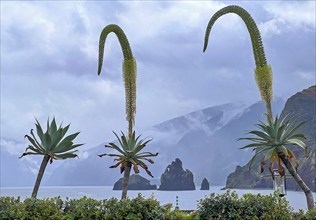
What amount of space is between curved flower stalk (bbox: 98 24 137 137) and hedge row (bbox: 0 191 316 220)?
5884 mm

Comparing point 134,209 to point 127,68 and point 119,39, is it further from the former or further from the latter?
point 119,39

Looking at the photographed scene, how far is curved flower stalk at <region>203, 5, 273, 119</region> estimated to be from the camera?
20.6m

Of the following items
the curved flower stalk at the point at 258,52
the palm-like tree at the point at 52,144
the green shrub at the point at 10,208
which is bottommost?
the green shrub at the point at 10,208

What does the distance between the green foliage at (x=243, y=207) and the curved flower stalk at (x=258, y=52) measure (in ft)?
15.5

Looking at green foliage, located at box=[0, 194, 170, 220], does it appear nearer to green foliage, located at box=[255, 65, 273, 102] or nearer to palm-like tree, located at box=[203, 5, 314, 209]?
palm-like tree, located at box=[203, 5, 314, 209]

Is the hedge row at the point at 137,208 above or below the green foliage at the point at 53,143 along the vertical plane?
below

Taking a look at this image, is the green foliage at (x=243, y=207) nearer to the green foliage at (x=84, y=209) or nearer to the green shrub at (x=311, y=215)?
the green shrub at (x=311, y=215)

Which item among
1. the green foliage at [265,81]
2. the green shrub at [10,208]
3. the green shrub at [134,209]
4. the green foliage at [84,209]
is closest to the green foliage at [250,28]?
the green foliage at [265,81]

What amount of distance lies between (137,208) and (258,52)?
30.0 ft

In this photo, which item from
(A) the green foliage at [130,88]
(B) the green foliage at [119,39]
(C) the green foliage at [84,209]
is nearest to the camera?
(C) the green foliage at [84,209]

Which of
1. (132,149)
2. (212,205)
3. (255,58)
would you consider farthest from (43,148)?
(255,58)

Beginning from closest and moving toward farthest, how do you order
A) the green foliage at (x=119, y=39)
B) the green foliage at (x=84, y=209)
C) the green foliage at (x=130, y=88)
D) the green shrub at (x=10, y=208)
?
the green foliage at (x=84, y=209), the green shrub at (x=10, y=208), the green foliage at (x=130, y=88), the green foliage at (x=119, y=39)

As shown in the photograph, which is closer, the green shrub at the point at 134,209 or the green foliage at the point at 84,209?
the green shrub at the point at 134,209

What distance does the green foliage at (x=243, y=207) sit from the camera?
16344mm
